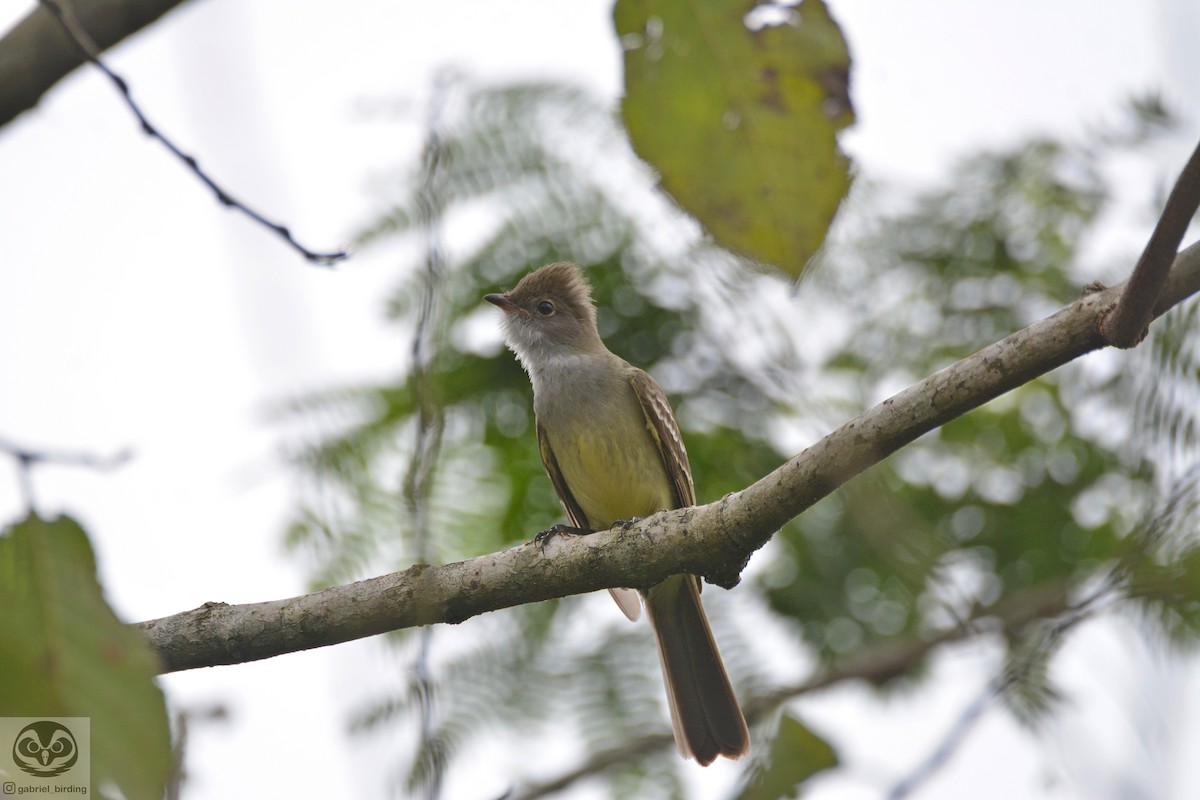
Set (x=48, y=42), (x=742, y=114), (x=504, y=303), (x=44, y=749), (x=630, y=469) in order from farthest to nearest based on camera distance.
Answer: (x=504, y=303)
(x=630, y=469)
(x=48, y=42)
(x=44, y=749)
(x=742, y=114)

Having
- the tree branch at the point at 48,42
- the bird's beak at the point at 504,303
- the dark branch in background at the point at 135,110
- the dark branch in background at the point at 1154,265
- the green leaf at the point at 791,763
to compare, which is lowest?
the green leaf at the point at 791,763

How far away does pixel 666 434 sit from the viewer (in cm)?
493

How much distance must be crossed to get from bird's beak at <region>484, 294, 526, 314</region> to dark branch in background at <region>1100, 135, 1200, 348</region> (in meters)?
3.25

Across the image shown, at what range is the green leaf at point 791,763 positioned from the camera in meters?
2.59

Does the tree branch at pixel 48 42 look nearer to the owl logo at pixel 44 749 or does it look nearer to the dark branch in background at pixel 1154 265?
the owl logo at pixel 44 749

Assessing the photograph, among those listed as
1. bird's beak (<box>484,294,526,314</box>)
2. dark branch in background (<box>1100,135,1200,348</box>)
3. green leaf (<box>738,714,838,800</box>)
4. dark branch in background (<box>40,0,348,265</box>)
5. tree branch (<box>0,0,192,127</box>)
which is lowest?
green leaf (<box>738,714,838,800</box>)

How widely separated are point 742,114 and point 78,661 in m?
1.15

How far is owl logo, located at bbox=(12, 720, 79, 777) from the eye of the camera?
178 cm

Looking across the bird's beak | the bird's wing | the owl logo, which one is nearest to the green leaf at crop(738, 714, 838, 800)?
the owl logo

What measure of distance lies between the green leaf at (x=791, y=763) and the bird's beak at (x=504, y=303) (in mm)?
2910

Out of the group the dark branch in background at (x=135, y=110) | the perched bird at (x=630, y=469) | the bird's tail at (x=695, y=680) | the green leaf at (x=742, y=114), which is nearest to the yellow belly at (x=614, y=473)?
the perched bird at (x=630, y=469)

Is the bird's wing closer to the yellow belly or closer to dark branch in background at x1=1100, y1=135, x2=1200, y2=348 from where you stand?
the yellow belly
